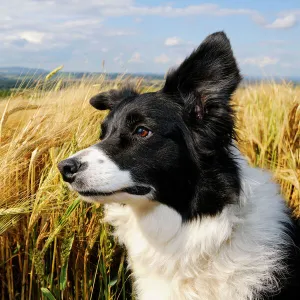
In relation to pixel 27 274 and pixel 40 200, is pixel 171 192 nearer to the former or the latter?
pixel 40 200

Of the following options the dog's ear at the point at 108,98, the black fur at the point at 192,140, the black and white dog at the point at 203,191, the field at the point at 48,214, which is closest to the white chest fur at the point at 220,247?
the black and white dog at the point at 203,191

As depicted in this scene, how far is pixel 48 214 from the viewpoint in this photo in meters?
3.27

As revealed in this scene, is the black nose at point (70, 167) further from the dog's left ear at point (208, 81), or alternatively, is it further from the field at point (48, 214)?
the dog's left ear at point (208, 81)

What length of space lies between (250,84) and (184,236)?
512 centimetres

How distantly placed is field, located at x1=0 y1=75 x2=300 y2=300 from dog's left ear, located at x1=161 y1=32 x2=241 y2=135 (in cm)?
57

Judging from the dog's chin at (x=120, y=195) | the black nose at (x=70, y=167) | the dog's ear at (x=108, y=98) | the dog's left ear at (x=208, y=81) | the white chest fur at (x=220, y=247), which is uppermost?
the dog's left ear at (x=208, y=81)

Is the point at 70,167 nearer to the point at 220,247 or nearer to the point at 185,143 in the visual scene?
the point at 185,143

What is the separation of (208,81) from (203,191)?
68cm

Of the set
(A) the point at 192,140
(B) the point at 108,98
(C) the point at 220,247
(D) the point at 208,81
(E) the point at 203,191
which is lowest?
(C) the point at 220,247

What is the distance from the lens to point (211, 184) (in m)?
2.97

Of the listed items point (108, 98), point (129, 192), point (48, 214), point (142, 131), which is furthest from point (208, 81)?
point (48, 214)

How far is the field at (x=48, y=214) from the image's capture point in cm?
310

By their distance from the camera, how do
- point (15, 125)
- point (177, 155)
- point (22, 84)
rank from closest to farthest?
1. point (177, 155)
2. point (15, 125)
3. point (22, 84)

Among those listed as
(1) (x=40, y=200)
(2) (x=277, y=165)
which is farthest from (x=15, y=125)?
(2) (x=277, y=165)
